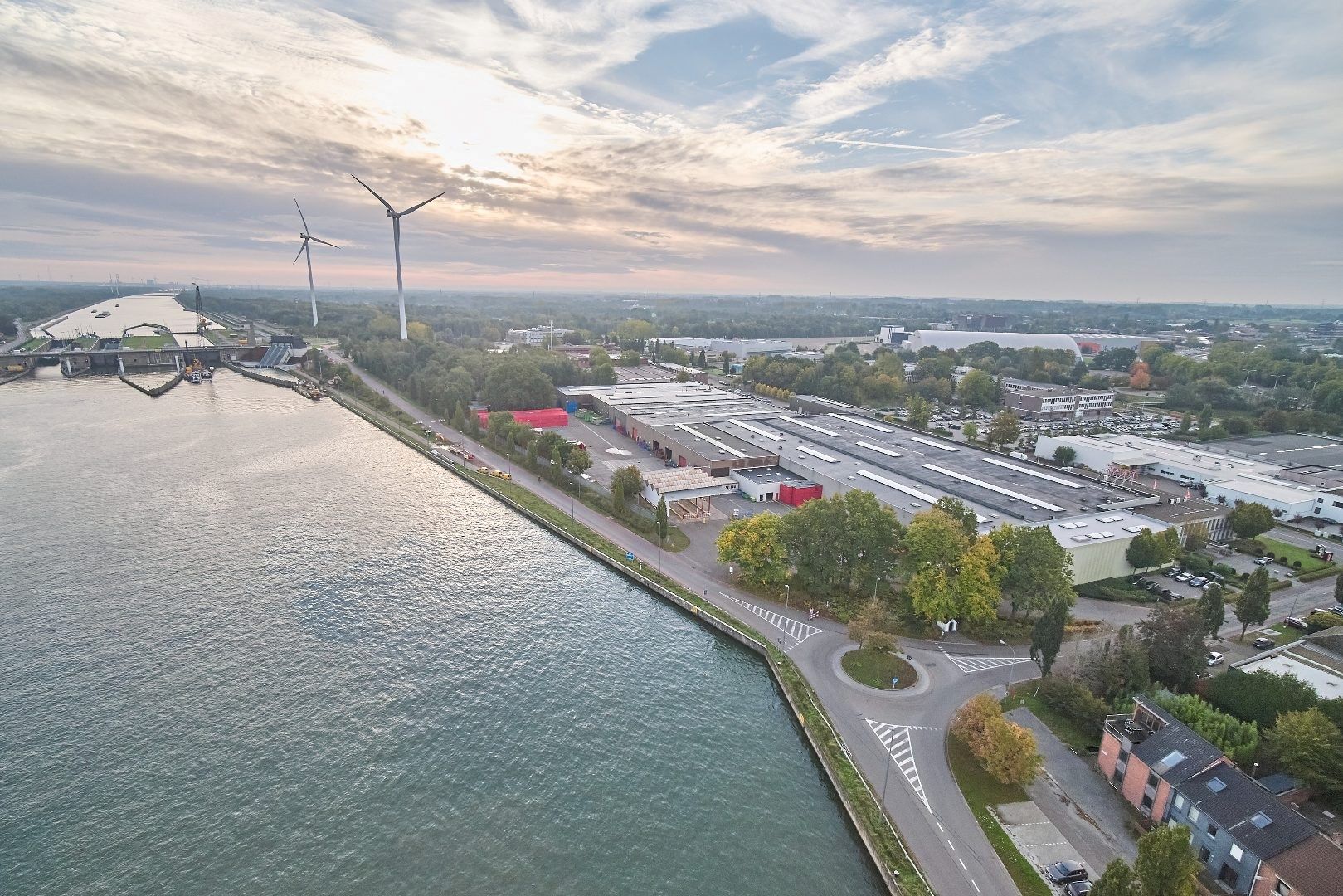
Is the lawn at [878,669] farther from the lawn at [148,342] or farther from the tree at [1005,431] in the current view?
the lawn at [148,342]

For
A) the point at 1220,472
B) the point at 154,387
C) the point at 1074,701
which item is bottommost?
the point at 154,387

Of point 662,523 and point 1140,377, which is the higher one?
point 1140,377

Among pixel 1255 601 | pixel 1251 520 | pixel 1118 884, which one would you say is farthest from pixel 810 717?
pixel 1251 520

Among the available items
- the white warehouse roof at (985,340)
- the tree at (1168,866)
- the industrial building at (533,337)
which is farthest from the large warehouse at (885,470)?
the white warehouse roof at (985,340)

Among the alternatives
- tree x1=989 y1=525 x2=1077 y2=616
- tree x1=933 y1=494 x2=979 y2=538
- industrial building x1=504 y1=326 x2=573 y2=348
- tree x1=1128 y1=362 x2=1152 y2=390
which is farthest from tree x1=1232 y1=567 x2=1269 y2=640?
industrial building x1=504 y1=326 x2=573 y2=348

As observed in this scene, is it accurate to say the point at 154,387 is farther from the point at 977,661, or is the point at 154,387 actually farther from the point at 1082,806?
the point at 1082,806

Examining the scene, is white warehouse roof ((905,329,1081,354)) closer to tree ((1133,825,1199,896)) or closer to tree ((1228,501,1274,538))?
tree ((1228,501,1274,538))
